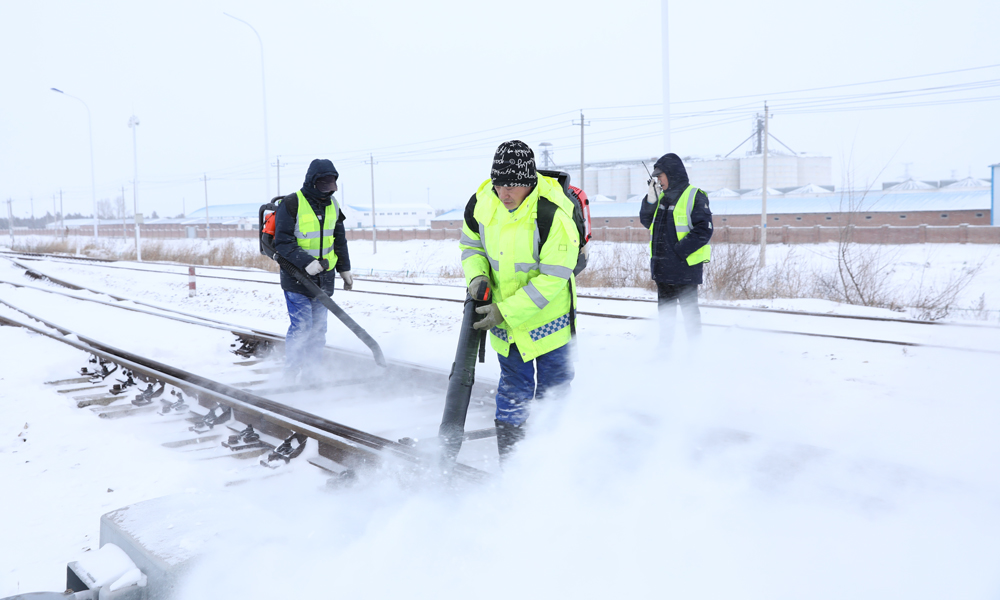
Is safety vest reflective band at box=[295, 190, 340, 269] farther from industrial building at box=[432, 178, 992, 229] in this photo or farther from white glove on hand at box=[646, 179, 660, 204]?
industrial building at box=[432, 178, 992, 229]

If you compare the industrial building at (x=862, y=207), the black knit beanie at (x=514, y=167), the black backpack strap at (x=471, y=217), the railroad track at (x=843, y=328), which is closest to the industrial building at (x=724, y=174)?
the industrial building at (x=862, y=207)

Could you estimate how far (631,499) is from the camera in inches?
126

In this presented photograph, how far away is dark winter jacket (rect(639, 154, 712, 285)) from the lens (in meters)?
6.36

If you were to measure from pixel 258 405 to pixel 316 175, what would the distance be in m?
2.10

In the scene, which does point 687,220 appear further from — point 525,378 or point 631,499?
point 631,499

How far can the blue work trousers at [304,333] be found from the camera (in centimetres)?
644

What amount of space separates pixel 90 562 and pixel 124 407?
358 cm

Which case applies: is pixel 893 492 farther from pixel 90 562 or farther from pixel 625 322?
pixel 625 322

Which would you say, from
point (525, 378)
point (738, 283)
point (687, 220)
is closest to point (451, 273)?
point (738, 283)

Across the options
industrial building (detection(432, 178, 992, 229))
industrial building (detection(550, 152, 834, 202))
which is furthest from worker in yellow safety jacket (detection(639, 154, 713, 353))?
industrial building (detection(550, 152, 834, 202))

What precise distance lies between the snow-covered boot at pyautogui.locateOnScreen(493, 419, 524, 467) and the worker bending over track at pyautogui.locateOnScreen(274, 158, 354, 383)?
2885 mm

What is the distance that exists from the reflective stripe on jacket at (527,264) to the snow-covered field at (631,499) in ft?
1.71

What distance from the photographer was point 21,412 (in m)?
5.75

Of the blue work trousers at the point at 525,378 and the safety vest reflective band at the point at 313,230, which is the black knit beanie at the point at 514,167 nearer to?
the blue work trousers at the point at 525,378
